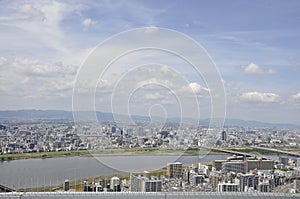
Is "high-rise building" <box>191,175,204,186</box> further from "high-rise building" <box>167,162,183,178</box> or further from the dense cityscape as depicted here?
"high-rise building" <box>167,162,183,178</box>

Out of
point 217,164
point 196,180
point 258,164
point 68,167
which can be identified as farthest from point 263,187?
point 68,167

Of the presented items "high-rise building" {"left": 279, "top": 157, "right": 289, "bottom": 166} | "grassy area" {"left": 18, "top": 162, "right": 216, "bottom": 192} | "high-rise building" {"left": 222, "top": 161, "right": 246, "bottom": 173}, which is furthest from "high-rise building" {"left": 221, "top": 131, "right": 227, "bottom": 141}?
"grassy area" {"left": 18, "top": 162, "right": 216, "bottom": 192}

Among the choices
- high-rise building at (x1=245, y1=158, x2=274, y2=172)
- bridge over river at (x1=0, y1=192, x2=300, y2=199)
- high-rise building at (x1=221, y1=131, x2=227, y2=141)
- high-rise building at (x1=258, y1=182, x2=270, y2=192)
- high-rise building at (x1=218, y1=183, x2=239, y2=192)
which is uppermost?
high-rise building at (x1=221, y1=131, x2=227, y2=141)

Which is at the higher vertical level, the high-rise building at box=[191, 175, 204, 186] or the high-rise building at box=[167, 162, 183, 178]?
the high-rise building at box=[167, 162, 183, 178]

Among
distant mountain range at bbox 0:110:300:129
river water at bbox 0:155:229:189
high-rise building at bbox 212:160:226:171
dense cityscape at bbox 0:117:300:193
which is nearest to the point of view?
distant mountain range at bbox 0:110:300:129

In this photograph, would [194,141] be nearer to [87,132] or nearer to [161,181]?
[161,181]

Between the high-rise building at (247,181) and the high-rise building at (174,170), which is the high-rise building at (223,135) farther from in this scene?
the high-rise building at (174,170)

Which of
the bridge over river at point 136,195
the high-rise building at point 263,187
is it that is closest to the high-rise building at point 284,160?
the high-rise building at point 263,187
